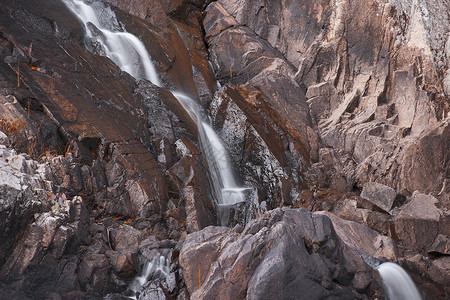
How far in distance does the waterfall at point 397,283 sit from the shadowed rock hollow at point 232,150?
0.34 metres

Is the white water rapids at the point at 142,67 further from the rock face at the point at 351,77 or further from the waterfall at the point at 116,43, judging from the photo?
the rock face at the point at 351,77

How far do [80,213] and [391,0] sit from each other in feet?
52.9

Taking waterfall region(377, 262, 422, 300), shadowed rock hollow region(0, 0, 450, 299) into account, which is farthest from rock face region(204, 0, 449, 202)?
waterfall region(377, 262, 422, 300)

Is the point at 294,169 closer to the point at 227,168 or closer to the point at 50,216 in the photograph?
the point at 227,168

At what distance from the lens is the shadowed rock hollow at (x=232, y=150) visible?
7102mm

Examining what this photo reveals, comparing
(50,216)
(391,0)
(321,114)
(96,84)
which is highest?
(391,0)

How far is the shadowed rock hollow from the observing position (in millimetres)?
7102

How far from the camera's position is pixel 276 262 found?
6684 millimetres

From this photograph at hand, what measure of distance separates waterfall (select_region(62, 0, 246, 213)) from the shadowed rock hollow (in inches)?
13.9

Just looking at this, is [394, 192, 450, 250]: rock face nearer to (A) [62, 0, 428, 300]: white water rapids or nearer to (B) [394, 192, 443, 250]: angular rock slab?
(B) [394, 192, 443, 250]: angular rock slab

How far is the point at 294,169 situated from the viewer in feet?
46.8

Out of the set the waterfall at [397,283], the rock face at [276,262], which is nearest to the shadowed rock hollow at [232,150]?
the rock face at [276,262]

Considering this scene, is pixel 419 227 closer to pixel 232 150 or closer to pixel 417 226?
pixel 417 226

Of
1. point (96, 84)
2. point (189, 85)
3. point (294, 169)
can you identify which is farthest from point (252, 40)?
point (96, 84)
